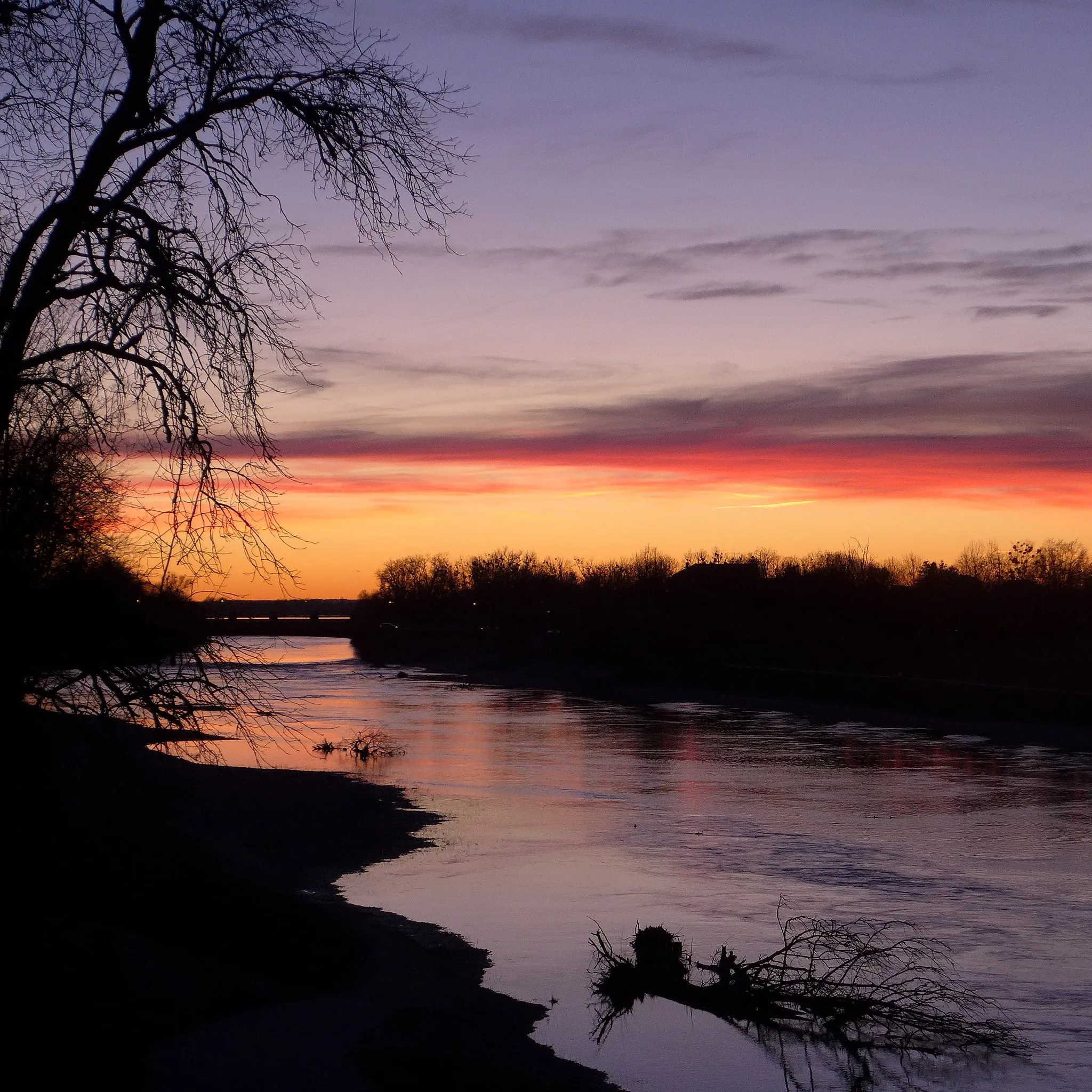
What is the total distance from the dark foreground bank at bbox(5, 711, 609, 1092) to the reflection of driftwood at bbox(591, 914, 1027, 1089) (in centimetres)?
117

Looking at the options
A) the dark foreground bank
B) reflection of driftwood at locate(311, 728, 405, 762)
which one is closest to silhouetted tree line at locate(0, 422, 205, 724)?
the dark foreground bank

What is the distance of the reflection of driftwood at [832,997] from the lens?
32.6 feet

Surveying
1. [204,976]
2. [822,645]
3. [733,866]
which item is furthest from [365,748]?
[822,645]

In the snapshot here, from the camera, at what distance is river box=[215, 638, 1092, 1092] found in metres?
10.3

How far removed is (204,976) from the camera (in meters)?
10.6

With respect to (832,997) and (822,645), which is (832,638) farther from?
(832,997)

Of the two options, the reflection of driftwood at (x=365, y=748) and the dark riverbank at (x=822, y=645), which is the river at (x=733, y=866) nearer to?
the reflection of driftwood at (x=365, y=748)

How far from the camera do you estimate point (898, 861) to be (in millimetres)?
17906

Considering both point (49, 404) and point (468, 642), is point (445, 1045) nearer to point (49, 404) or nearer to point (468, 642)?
point (49, 404)

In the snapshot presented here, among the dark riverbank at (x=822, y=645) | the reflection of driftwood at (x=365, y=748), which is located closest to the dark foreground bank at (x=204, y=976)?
the reflection of driftwood at (x=365, y=748)

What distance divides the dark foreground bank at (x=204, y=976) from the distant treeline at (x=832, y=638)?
36.0m

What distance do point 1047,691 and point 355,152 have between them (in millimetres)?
40813

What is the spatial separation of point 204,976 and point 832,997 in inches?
208

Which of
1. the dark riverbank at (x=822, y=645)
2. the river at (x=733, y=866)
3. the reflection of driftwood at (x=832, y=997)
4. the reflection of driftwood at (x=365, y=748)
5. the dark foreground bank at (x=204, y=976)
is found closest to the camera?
the dark foreground bank at (x=204, y=976)
